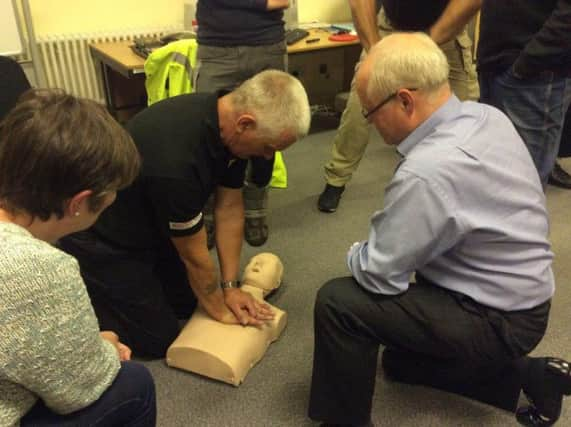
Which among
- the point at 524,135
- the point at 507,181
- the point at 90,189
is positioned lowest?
the point at 524,135

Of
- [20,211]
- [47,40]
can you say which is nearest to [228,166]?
[20,211]

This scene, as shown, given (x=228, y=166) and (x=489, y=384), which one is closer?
(x=489, y=384)

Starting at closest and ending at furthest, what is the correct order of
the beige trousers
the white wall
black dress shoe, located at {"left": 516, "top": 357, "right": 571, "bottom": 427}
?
black dress shoe, located at {"left": 516, "top": 357, "right": 571, "bottom": 427}
the beige trousers
the white wall

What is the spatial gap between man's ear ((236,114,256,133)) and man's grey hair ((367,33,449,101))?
1.19ft

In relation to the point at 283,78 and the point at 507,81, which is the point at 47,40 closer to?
the point at 283,78

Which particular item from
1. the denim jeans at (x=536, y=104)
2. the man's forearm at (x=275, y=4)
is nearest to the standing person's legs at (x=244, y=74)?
the man's forearm at (x=275, y=4)

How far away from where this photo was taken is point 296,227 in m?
2.55

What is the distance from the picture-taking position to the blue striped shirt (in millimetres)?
1203

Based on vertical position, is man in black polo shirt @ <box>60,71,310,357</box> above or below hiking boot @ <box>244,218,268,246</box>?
above

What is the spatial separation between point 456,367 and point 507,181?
1.96 ft

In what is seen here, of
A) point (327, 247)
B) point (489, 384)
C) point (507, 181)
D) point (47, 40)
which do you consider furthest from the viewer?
point (47, 40)

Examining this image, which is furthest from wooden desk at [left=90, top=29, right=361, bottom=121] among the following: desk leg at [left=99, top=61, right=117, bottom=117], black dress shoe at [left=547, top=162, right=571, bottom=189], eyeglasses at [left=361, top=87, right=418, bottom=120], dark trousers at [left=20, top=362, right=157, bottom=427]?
dark trousers at [left=20, top=362, right=157, bottom=427]

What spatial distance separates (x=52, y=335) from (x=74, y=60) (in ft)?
9.34

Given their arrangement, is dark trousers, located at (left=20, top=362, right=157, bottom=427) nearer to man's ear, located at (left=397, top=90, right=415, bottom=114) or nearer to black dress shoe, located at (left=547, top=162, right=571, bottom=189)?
man's ear, located at (left=397, top=90, right=415, bottom=114)
